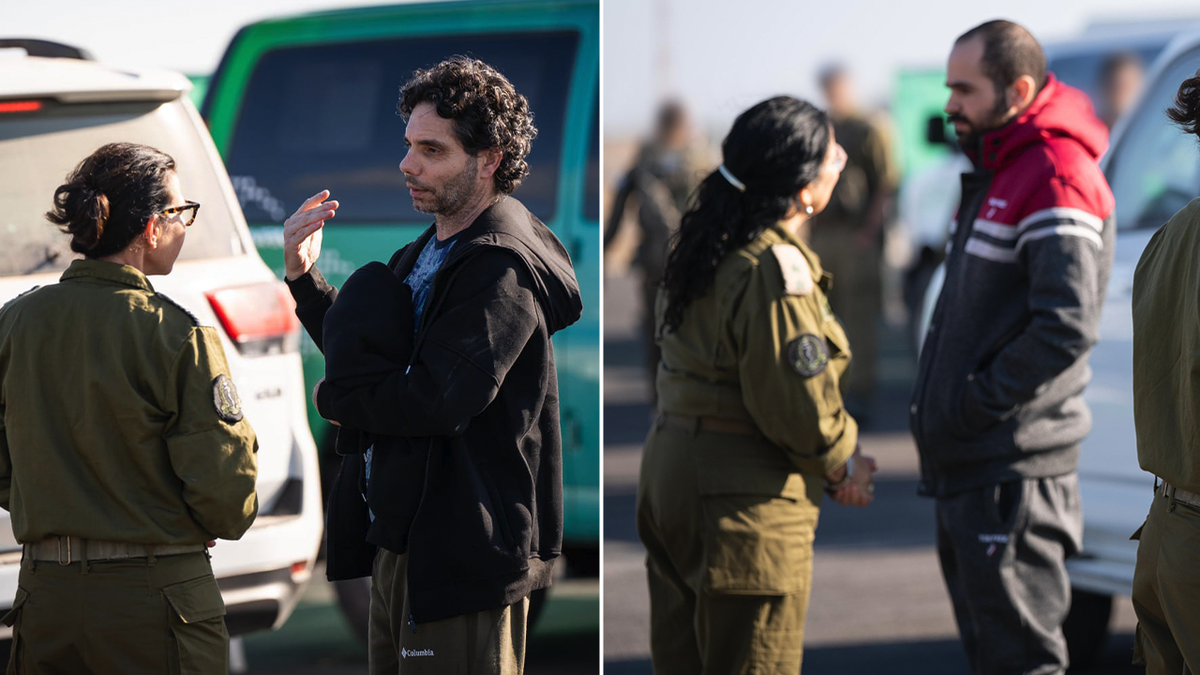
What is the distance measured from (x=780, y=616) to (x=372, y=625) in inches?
37.7

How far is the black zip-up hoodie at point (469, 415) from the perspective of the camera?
2604mm

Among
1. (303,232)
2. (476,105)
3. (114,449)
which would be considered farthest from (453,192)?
(114,449)

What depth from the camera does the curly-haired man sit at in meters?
2.62

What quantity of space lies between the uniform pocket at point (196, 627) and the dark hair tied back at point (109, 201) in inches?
28.0

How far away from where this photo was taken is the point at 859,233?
10039 millimetres

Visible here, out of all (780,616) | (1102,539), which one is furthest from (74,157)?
(1102,539)

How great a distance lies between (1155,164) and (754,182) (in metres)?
2.47

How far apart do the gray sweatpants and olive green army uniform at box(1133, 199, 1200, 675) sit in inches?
28.5

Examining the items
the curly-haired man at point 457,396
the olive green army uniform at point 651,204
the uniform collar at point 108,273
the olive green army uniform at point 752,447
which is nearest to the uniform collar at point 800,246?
the olive green army uniform at point 752,447

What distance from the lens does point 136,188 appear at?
2846mm

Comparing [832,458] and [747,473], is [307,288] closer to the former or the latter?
[747,473]

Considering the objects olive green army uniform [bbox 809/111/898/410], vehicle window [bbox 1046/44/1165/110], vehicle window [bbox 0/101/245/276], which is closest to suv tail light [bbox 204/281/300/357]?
vehicle window [bbox 0/101/245/276]

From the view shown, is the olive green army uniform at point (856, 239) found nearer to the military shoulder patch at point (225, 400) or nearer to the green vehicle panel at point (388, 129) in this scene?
the green vehicle panel at point (388, 129)

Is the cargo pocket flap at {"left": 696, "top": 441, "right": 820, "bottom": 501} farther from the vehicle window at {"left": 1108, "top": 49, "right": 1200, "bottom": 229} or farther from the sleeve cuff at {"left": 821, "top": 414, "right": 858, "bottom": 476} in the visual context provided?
the vehicle window at {"left": 1108, "top": 49, "right": 1200, "bottom": 229}
